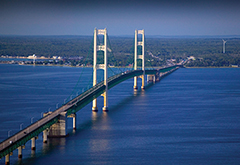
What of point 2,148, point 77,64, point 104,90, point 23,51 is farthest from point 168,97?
point 23,51

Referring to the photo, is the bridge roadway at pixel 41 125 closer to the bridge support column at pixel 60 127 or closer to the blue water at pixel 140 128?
the bridge support column at pixel 60 127

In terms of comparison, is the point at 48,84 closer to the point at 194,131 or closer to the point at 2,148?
the point at 194,131

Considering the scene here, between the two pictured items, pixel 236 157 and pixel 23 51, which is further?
pixel 23 51

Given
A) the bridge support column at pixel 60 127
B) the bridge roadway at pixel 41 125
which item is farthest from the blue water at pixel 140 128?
the bridge roadway at pixel 41 125

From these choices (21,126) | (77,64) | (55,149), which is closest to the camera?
(55,149)

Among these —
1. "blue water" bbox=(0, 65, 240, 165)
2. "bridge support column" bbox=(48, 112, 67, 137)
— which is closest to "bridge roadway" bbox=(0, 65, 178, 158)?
"bridge support column" bbox=(48, 112, 67, 137)

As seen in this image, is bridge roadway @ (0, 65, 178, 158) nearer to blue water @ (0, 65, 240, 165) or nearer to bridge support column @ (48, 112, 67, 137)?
bridge support column @ (48, 112, 67, 137)
